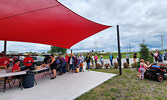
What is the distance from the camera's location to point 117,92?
10.3 ft

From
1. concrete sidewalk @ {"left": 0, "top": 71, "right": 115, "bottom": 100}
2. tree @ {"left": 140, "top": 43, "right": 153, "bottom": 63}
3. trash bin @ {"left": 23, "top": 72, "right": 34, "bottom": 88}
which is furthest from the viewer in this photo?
tree @ {"left": 140, "top": 43, "right": 153, "bottom": 63}

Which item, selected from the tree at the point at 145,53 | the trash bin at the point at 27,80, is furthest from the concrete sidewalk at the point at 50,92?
the tree at the point at 145,53

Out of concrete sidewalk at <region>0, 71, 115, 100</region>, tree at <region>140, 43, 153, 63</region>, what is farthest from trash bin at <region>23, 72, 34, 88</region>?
tree at <region>140, 43, 153, 63</region>

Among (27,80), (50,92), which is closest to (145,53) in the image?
(50,92)

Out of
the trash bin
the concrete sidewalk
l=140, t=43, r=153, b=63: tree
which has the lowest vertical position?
the concrete sidewalk

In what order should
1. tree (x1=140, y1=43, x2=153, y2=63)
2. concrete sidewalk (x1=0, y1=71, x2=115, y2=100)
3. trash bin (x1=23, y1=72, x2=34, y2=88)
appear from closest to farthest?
1. concrete sidewalk (x1=0, y1=71, x2=115, y2=100)
2. trash bin (x1=23, y1=72, x2=34, y2=88)
3. tree (x1=140, y1=43, x2=153, y2=63)

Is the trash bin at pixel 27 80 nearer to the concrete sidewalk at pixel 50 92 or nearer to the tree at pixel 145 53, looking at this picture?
the concrete sidewalk at pixel 50 92

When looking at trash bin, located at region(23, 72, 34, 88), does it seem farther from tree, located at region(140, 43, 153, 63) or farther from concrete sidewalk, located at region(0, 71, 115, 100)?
tree, located at region(140, 43, 153, 63)

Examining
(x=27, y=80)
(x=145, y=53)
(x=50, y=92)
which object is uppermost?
(x=145, y=53)

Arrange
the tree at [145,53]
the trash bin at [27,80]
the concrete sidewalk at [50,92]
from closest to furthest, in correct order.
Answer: the concrete sidewalk at [50,92] → the trash bin at [27,80] → the tree at [145,53]

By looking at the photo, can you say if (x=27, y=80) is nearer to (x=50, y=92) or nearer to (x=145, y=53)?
(x=50, y=92)

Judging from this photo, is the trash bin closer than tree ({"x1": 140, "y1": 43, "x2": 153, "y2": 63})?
Yes

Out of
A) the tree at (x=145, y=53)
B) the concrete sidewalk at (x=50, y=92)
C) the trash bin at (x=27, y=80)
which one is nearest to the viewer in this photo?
the concrete sidewalk at (x=50, y=92)

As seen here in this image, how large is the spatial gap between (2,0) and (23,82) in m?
3.26
